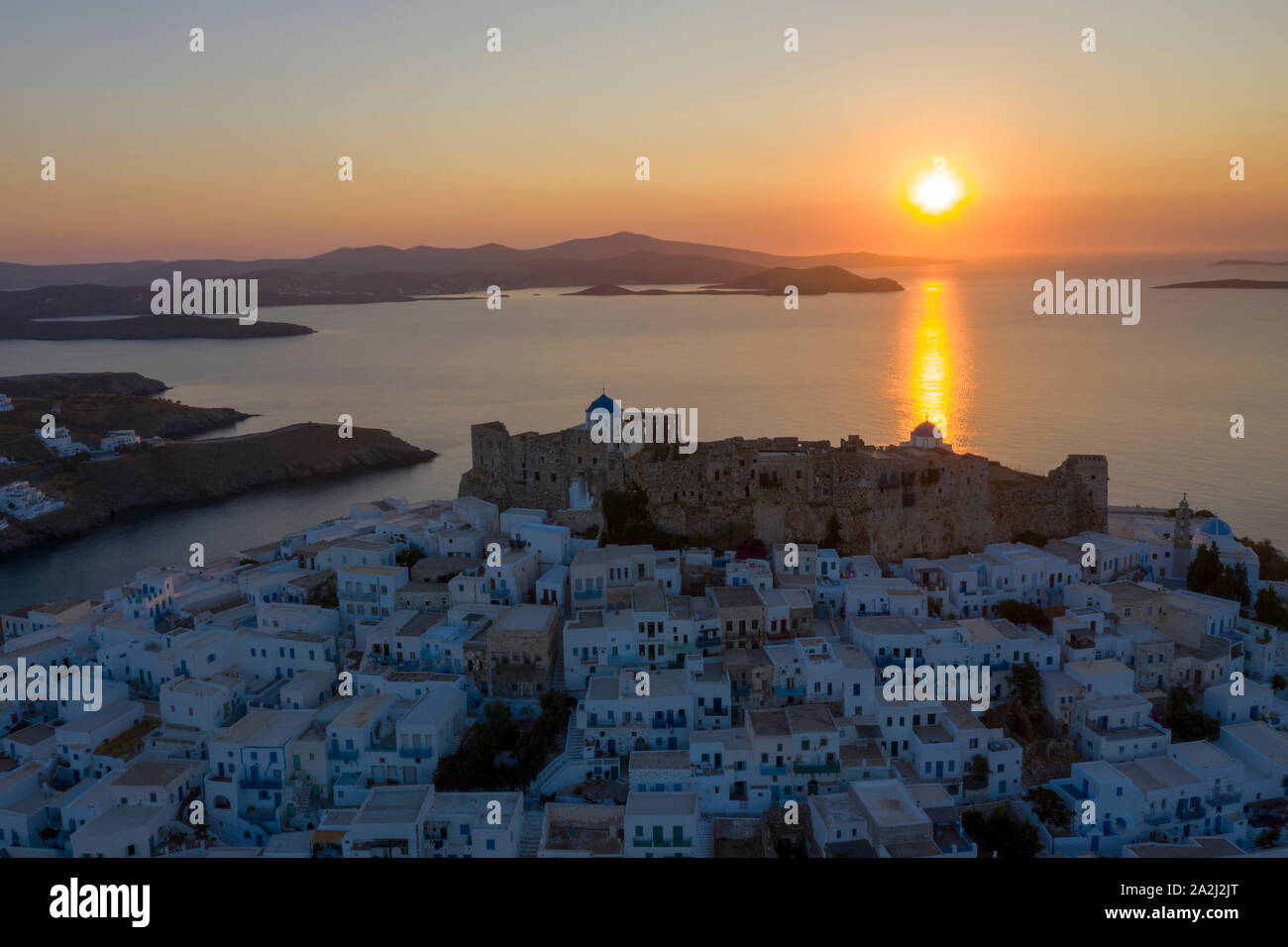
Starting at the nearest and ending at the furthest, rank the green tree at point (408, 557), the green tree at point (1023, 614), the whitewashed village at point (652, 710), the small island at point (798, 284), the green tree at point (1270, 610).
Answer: the whitewashed village at point (652, 710), the green tree at point (1023, 614), the green tree at point (1270, 610), the green tree at point (408, 557), the small island at point (798, 284)

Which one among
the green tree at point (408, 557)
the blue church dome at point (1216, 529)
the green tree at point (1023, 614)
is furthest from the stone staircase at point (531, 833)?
the blue church dome at point (1216, 529)

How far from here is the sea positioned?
31328 mm

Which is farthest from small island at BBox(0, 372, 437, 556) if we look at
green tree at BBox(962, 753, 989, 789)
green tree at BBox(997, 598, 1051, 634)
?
green tree at BBox(962, 753, 989, 789)

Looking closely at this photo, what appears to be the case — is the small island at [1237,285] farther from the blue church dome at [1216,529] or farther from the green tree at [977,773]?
the green tree at [977,773]

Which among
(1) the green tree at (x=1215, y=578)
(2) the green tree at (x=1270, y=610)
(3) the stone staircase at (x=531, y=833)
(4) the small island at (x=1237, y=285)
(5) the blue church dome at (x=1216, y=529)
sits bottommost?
(3) the stone staircase at (x=531, y=833)

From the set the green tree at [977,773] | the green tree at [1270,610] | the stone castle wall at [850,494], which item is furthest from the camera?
the stone castle wall at [850,494]

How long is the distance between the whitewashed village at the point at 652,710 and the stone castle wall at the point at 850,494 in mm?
833

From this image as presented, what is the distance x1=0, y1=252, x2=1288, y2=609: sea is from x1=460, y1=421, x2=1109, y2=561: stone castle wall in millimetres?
9413

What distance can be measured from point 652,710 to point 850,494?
6.95 m

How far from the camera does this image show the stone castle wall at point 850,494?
1838 centimetres

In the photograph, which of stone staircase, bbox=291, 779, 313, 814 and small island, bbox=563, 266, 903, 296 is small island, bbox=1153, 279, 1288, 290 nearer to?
small island, bbox=563, 266, 903, 296

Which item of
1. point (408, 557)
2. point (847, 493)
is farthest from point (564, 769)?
point (847, 493)

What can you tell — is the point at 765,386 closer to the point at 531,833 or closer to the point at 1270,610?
the point at 1270,610
